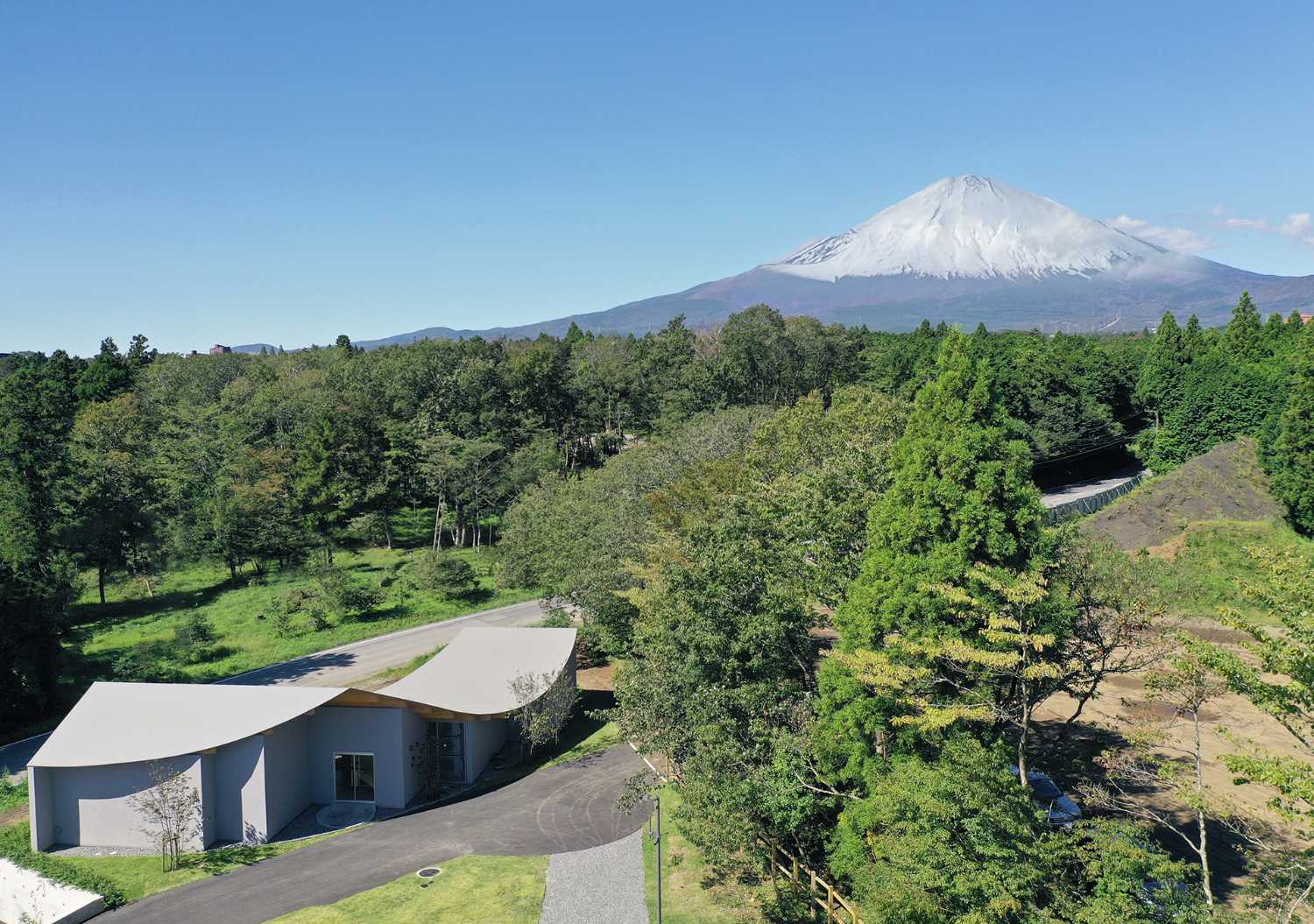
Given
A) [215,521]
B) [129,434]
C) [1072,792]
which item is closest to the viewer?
[1072,792]

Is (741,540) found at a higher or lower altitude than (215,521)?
higher

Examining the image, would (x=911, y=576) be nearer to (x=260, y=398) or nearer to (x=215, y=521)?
(x=215, y=521)

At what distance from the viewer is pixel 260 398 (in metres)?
58.2

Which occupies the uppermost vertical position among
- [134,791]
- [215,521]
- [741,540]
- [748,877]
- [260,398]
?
[260,398]

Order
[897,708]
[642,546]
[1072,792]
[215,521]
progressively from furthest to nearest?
1. [215,521]
2. [642,546]
3. [1072,792]
4. [897,708]

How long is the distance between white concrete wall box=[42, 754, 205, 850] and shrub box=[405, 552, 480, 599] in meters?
21.1

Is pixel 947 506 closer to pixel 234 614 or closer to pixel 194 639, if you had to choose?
pixel 194 639

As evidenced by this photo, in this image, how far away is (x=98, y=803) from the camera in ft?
63.5

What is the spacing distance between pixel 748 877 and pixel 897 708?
17.6ft

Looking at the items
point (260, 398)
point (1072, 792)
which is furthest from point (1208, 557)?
point (260, 398)

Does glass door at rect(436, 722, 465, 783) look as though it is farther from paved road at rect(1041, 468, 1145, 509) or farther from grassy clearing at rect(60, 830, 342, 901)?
paved road at rect(1041, 468, 1145, 509)

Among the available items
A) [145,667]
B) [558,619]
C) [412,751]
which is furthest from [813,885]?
[145,667]

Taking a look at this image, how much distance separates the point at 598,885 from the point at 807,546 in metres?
9.18

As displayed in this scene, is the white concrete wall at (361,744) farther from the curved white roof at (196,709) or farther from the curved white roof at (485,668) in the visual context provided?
the curved white roof at (485,668)
